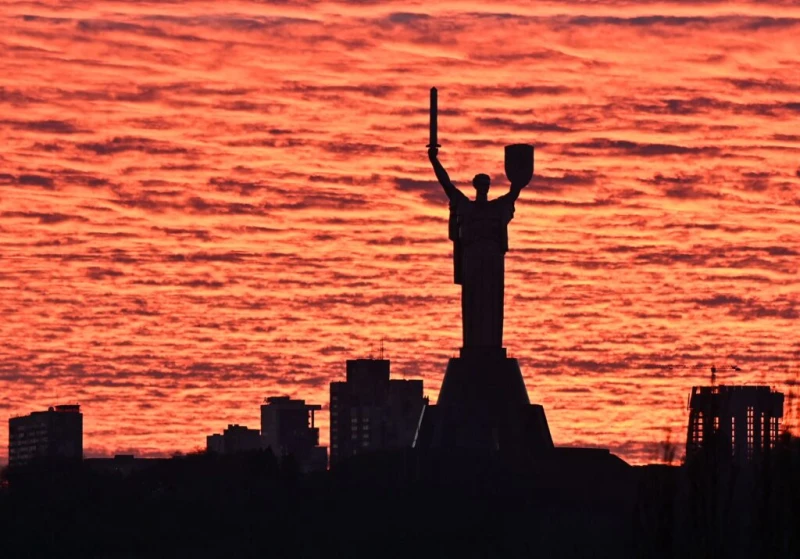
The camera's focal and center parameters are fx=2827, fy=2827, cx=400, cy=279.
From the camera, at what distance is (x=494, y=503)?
267ft

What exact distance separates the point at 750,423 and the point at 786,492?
49.9 meters

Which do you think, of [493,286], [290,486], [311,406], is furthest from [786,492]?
[311,406]

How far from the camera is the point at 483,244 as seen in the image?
75.4 meters

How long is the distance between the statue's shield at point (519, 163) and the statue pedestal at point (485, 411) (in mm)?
4692

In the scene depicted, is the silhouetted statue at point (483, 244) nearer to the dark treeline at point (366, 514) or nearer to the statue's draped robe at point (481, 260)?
the statue's draped robe at point (481, 260)

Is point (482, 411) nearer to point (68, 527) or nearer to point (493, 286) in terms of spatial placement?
point (493, 286)

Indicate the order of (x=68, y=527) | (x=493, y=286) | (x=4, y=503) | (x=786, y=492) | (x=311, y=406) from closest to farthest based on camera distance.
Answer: (x=786, y=492), (x=493, y=286), (x=68, y=527), (x=4, y=503), (x=311, y=406)

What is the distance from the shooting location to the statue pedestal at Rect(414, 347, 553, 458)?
76.0 meters

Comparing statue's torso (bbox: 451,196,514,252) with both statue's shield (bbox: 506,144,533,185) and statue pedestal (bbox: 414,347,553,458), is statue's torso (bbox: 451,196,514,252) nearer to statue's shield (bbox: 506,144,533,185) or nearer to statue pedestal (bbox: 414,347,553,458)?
statue's shield (bbox: 506,144,533,185)

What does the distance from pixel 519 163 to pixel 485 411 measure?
6.83m

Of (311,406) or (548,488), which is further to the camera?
(311,406)

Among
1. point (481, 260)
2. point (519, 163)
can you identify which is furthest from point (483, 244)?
point (519, 163)

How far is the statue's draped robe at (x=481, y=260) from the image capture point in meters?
75.0

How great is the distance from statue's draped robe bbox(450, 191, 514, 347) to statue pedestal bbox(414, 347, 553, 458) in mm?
609
